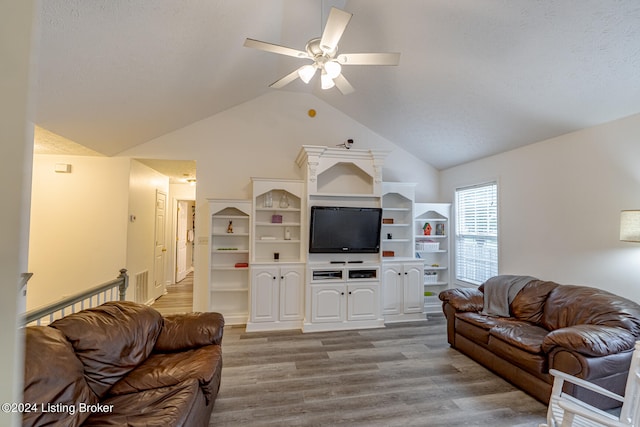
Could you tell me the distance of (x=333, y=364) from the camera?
303 centimetres

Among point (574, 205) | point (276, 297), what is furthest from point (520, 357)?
point (276, 297)

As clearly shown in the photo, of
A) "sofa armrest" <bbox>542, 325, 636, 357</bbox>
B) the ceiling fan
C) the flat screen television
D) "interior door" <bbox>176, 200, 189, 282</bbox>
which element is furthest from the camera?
"interior door" <bbox>176, 200, 189, 282</bbox>

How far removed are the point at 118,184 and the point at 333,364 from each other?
402 cm

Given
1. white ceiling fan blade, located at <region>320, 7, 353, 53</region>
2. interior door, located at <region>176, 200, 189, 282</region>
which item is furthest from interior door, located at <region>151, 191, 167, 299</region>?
white ceiling fan blade, located at <region>320, 7, 353, 53</region>

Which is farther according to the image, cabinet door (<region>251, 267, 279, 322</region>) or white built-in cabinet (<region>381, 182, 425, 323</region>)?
white built-in cabinet (<region>381, 182, 425, 323</region>)

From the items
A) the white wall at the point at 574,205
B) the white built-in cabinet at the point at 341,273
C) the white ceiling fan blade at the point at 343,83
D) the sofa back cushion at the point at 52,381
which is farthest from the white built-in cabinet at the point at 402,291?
the sofa back cushion at the point at 52,381

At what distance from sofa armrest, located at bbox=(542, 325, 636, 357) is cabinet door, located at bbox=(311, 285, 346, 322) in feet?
7.83

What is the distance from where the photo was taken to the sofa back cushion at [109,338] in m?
1.75

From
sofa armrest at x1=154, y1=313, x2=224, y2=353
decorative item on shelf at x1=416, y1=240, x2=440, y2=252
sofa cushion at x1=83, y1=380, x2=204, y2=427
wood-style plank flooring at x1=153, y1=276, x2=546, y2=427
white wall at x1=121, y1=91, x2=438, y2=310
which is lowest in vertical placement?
wood-style plank flooring at x1=153, y1=276, x2=546, y2=427

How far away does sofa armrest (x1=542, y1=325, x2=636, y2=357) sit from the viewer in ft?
6.84

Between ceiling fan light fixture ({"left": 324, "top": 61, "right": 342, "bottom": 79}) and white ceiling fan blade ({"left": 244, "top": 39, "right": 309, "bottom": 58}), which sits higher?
white ceiling fan blade ({"left": 244, "top": 39, "right": 309, "bottom": 58})

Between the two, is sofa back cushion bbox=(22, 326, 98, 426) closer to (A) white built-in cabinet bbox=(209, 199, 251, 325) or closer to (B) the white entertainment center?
(B) the white entertainment center

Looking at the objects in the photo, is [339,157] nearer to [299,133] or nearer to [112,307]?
[299,133]

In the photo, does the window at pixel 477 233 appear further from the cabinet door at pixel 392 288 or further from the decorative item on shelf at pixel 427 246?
the cabinet door at pixel 392 288
